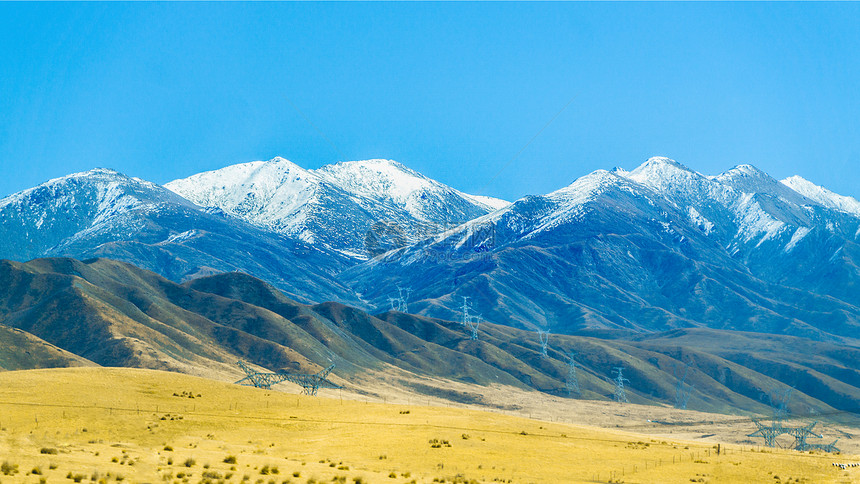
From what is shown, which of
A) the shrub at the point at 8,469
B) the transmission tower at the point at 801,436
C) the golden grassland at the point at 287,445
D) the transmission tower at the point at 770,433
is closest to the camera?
the shrub at the point at 8,469

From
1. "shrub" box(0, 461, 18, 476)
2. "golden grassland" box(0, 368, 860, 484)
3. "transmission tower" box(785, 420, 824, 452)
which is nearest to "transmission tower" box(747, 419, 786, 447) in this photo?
"transmission tower" box(785, 420, 824, 452)

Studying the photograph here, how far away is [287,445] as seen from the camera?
51.2 metres

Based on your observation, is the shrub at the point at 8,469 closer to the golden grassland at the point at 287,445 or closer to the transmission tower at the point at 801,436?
the golden grassland at the point at 287,445

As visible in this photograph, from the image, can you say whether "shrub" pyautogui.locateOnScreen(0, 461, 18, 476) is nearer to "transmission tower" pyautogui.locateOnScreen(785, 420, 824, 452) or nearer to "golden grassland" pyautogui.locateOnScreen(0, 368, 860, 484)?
"golden grassland" pyautogui.locateOnScreen(0, 368, 860, 484)

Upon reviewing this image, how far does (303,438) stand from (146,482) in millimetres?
18663

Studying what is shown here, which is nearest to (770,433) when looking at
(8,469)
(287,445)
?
(287,445)

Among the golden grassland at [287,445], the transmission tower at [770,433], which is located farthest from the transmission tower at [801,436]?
the golden grassland at [287,445]

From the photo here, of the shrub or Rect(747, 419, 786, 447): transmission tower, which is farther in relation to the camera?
Rect(747, 419, 786, 447): transmission tower

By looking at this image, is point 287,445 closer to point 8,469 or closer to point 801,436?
point 8,469

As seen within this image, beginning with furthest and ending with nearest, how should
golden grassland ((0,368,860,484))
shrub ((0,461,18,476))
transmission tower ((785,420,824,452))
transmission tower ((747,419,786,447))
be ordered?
transmission tower ((747,419,786,447))
transmission tower ((785,420,824,452))
golden grassland ((0,368,860,484))
shrub ((0,461,18,476))

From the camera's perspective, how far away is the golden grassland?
40.3 m

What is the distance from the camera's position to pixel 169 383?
2633 inches

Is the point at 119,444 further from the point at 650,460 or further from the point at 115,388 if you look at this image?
the point at 650,460

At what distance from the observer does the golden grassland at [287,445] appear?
40.3m
